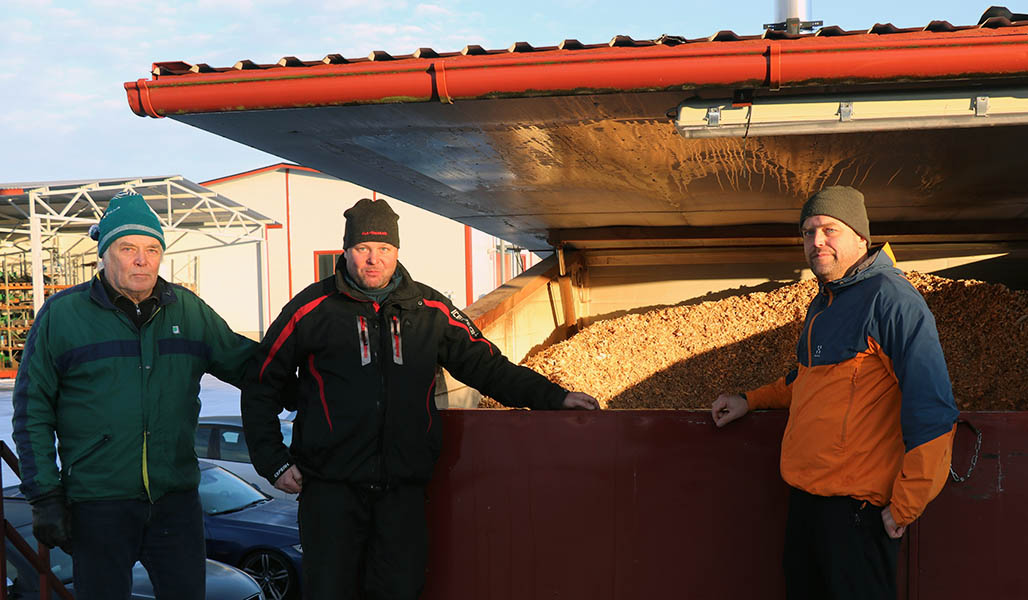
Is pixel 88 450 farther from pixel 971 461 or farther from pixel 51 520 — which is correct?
pixel 971 461

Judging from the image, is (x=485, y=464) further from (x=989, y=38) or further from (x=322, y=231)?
(x=322, y=231)

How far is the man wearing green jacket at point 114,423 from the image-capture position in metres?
2.63

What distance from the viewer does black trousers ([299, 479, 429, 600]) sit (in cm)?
272

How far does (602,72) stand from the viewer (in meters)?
2.48

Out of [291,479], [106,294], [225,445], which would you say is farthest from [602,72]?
[225,445]

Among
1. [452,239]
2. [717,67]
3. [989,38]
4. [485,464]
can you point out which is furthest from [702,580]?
[452,239]

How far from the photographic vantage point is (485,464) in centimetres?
311

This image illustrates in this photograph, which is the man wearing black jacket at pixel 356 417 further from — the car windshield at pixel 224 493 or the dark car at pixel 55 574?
the car windshield at pixel 224 493

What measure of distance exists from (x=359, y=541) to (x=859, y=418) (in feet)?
5.64

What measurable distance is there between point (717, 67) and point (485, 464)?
172 centimetres

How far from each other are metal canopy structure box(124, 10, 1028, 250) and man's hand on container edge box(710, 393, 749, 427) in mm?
955

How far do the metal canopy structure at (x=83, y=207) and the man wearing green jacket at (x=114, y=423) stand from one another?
1223 centimetres

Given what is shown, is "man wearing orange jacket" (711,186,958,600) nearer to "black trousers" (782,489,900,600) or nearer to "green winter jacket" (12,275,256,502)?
"black trousers" (782,489,900,600)

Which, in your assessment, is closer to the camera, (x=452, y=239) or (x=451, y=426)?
(x=451, y=426)
